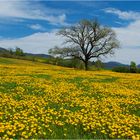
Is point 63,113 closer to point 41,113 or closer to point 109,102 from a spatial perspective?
point 41,113

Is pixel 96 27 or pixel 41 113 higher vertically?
pixel 96 27

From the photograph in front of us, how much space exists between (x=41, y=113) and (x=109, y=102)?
15.3 ft

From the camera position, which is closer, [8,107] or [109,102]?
[8,107]

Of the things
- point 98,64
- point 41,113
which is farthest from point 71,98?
point 98,64

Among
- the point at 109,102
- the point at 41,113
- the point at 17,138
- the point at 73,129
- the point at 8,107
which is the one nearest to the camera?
the point at 17,138

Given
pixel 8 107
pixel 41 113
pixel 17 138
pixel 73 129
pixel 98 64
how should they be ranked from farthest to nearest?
pixel 98 64, pixel 8 107, pixel 41 113, pixel 73 129, pixel 17 138

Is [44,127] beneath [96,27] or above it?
beneath

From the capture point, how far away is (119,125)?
36.9 feet

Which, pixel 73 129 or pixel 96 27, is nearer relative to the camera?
pixel 73 129

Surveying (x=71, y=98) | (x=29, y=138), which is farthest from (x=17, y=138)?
(x=71, y=98)

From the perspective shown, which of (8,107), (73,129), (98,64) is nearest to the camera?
(73,129)

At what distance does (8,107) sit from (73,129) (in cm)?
355

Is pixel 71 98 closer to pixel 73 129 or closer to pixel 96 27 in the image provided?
pixel 73 129

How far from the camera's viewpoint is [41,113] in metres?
12.4
